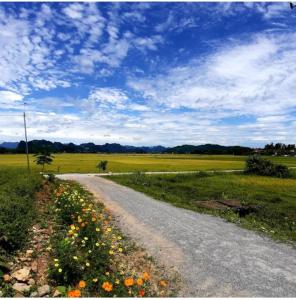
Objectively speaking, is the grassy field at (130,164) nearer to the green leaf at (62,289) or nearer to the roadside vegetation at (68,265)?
the roadside vegetation at (68,265)

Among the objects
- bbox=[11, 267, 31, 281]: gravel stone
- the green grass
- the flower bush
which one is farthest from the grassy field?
bbox=[11, 267, 31, 281]: gravel stone

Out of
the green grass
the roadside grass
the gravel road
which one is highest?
the roadside grass

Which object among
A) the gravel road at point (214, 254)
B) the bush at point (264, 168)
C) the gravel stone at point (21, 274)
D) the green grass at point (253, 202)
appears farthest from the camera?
the bush at point (264, 168)

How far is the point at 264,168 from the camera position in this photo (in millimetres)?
50125

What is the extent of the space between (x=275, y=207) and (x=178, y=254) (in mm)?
13939

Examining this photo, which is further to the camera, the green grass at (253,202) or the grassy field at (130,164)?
the grassy field at (130,164)

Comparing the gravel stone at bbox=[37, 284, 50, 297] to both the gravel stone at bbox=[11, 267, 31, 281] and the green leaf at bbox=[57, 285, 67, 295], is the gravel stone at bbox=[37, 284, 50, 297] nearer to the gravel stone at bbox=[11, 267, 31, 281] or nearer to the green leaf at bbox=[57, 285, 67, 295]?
the green leaf at bbox=[57, 285, 67, 295]

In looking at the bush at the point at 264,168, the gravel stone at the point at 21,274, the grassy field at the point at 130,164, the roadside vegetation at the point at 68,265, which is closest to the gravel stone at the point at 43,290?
the roadside vegetation at the point at 68,265

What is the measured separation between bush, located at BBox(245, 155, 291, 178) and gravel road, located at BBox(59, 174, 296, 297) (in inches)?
1429

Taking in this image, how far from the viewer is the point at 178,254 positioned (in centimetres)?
968

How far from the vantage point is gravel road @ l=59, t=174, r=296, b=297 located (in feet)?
24.1

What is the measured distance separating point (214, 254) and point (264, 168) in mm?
43464

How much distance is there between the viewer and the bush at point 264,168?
4819 cm

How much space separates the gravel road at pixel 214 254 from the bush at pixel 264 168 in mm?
36288
